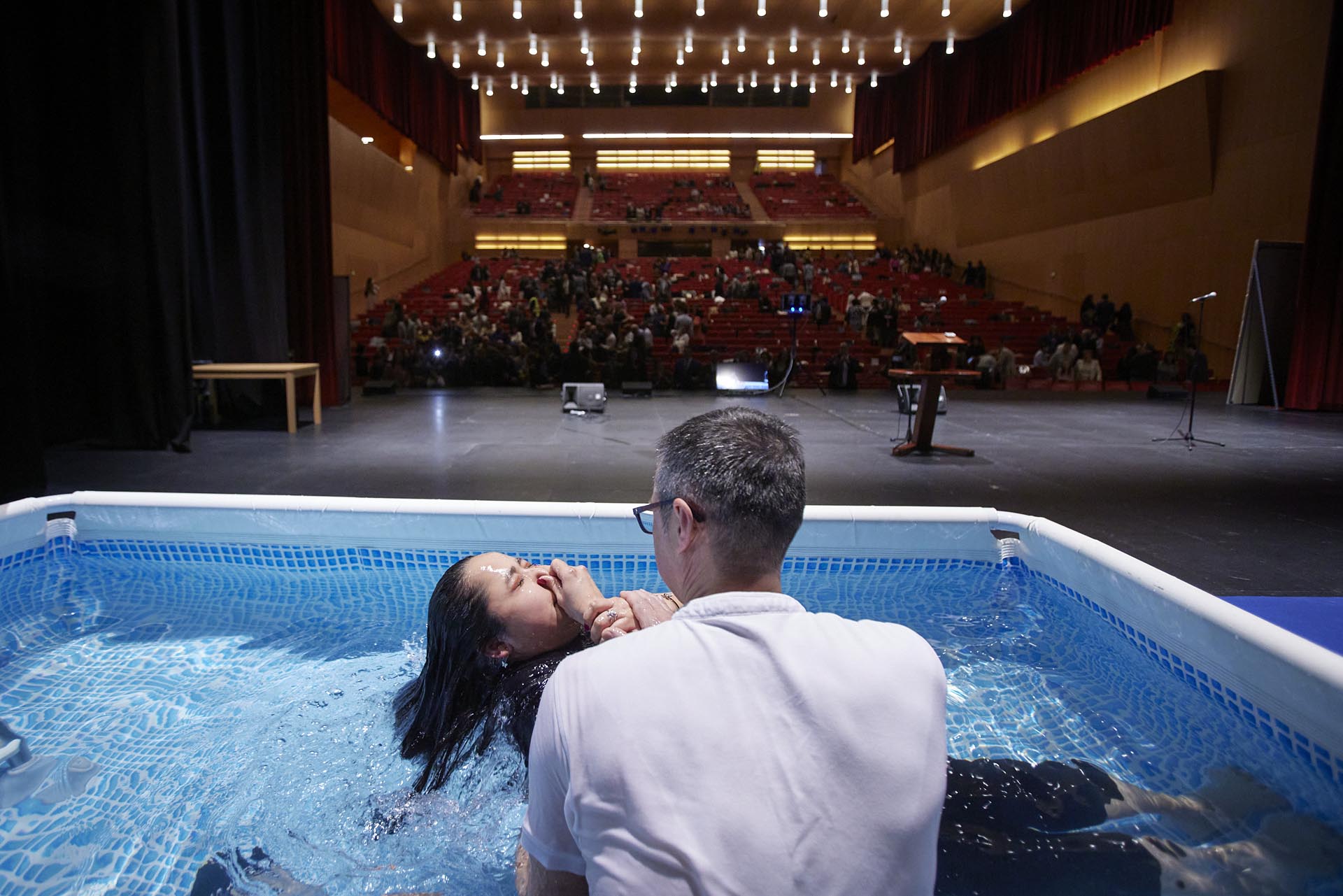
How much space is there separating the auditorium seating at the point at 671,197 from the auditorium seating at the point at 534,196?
94cm

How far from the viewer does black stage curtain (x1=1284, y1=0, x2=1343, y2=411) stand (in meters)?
8.85

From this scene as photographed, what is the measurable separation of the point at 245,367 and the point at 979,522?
599 cm

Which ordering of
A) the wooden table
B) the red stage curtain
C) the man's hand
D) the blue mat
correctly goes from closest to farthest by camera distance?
1. the man's hand
2. the blue mat
3. the wooden table
4. the red stage curtain

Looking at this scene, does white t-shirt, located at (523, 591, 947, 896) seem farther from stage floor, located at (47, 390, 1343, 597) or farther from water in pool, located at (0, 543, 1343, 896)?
stage floor, located at (47, 390, 1343, 597)

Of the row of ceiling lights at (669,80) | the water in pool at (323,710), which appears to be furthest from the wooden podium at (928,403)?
the row of ceiling lights at (669,80)

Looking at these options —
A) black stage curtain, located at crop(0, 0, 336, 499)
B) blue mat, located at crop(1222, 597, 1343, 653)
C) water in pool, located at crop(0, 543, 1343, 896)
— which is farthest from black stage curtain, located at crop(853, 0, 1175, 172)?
water in pool, located at crop(0, 543, 1343, 896)

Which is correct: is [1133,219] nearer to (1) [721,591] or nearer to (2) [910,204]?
(2) [910,204]

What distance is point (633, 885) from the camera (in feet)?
2.48

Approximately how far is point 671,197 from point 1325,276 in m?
20.2

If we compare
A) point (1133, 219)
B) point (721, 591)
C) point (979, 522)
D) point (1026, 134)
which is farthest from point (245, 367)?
point (1026, 134)

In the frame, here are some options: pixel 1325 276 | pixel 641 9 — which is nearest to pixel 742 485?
pixel 1325 276

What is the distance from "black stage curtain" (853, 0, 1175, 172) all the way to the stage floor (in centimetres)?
845

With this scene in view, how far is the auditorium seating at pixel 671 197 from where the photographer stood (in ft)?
84.9

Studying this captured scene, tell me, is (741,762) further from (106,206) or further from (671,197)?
(671,197)
